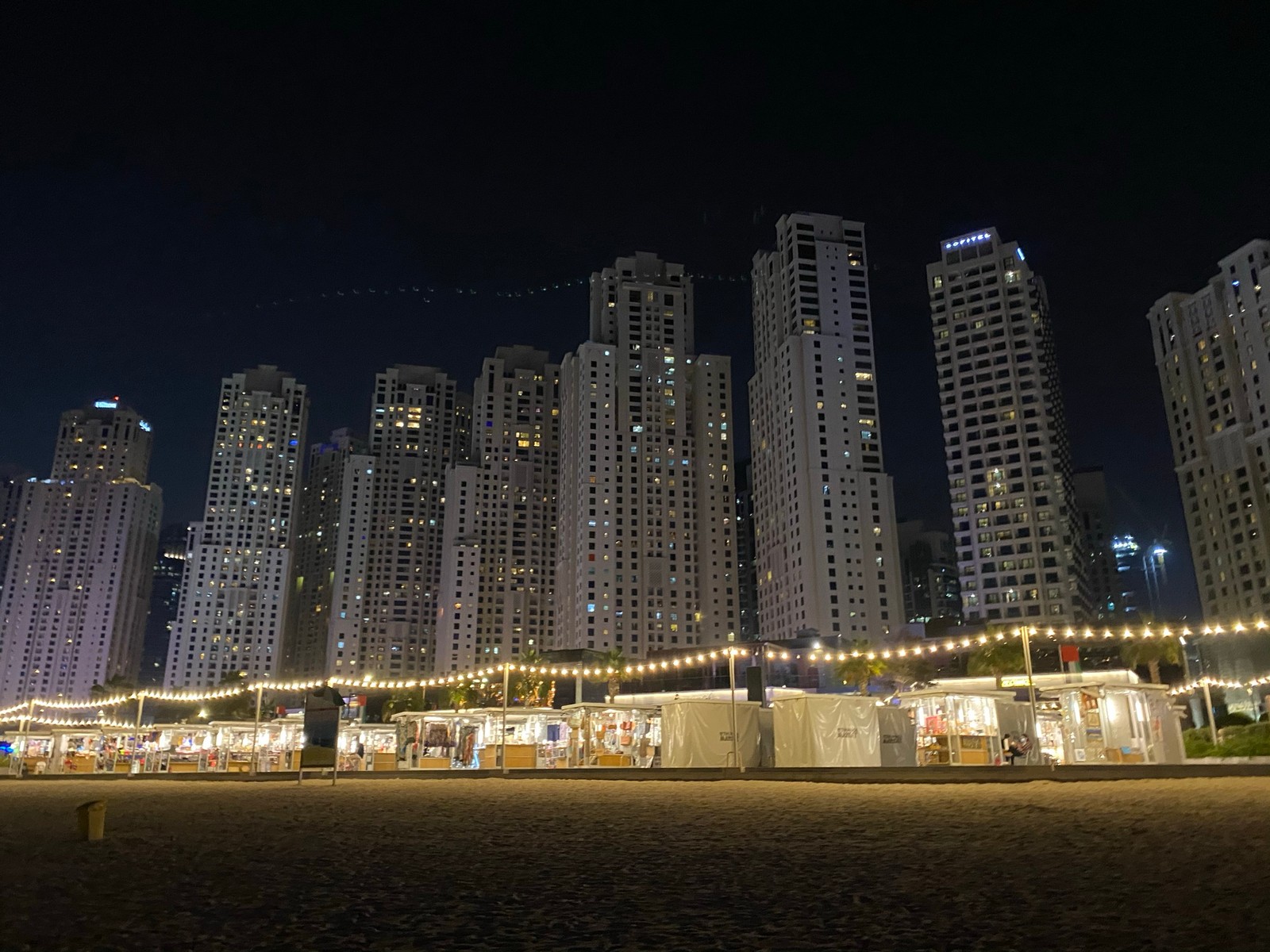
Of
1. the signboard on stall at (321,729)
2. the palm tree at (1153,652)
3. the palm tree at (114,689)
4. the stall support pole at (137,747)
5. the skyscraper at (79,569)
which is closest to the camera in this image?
the signboard on stall at (321,729)

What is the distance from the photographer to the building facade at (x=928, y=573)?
185 m

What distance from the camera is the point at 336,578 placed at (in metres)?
168

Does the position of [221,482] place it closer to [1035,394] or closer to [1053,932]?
[1035,394]

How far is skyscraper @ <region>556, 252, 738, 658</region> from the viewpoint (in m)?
132

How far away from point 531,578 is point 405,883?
489ft

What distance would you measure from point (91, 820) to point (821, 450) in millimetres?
111653

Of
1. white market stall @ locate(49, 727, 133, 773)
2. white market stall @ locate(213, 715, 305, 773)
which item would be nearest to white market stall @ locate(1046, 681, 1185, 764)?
white market stall @ locate(213, 715, 305, 773)

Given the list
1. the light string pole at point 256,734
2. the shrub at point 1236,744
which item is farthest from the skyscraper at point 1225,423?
the light string pole at point 256,734

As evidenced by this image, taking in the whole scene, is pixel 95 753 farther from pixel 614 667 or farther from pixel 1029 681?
pixel 1029 681

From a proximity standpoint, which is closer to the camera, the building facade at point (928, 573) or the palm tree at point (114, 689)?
the palm tree at point (114, 689)

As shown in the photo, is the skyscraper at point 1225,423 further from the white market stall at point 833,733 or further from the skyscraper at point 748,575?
the white market stall at point 833,733

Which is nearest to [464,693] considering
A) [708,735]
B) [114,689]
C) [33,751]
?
[33,751]

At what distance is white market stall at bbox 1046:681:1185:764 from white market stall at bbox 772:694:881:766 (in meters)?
8.05

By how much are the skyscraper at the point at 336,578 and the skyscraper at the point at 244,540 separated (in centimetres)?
764
